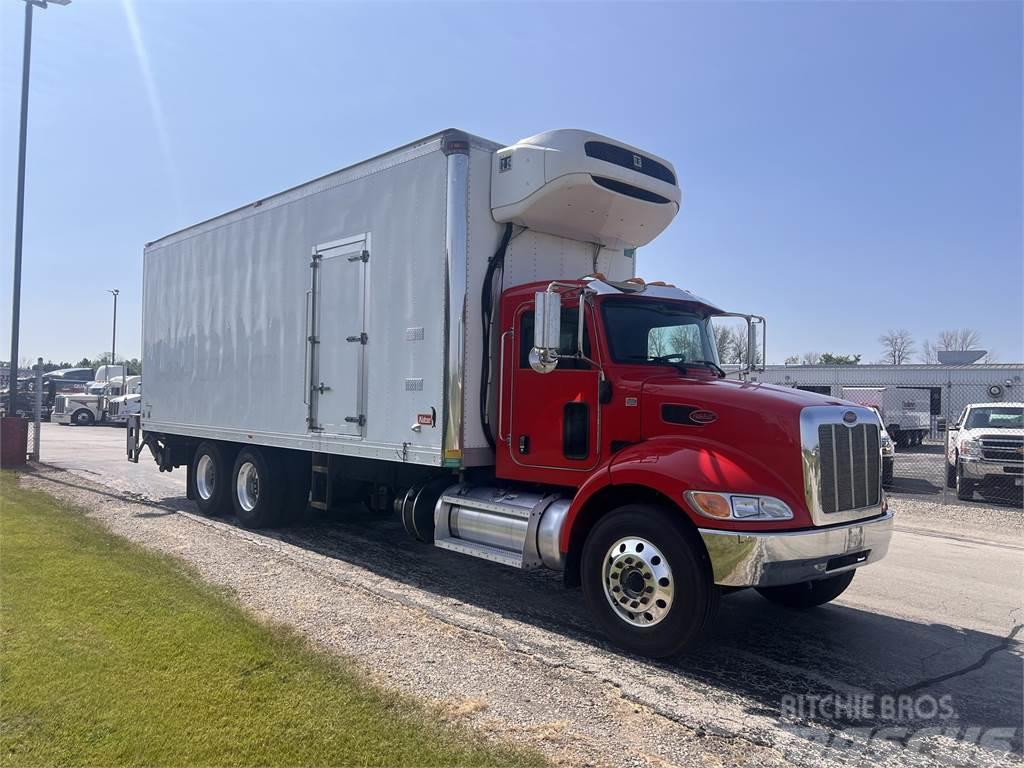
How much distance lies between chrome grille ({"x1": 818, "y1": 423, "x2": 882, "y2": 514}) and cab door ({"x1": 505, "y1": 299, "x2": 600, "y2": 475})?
164 centimetres

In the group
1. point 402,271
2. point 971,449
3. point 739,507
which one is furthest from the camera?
point 971,449

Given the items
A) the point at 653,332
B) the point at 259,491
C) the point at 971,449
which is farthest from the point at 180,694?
the point at 971,449

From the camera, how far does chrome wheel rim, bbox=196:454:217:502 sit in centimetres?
1045

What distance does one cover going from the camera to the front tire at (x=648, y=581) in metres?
4.69

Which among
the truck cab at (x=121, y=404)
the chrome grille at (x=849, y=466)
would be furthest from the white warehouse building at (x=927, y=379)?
the chrome grille at (x=849, y=466)

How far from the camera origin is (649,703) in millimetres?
4211

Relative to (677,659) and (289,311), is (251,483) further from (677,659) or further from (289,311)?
(677,659)

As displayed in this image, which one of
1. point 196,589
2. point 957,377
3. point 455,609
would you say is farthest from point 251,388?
point 957,377

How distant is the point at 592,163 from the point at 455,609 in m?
3.89

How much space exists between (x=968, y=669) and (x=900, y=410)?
30290 millimetres

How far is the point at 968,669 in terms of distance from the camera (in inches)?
193

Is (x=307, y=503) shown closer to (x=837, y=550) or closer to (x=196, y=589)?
(x=196, y=589)

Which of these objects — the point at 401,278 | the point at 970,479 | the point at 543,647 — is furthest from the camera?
the point at 970,479

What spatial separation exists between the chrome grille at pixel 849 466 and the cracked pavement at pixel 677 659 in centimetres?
109
